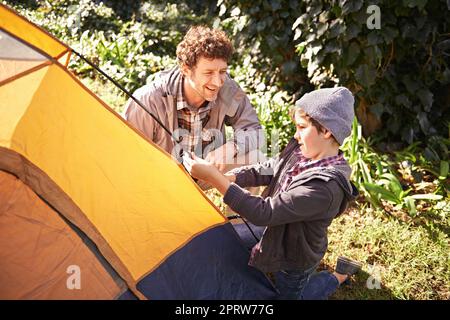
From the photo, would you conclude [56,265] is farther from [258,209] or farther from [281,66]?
[281,66]

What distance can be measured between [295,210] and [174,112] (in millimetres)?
950

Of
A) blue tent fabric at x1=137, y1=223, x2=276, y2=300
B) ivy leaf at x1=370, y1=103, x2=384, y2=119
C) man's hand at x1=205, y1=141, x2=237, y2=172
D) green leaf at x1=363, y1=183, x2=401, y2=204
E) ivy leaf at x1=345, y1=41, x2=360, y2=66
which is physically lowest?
green leaf at x1=363, y1=183, x2=401, y2=204

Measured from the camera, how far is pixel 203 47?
218cm

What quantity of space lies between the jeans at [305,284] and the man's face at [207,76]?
87 cm

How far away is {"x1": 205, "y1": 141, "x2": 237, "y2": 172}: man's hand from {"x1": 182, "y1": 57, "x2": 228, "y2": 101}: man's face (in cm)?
29

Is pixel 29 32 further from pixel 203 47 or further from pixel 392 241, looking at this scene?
pixel 392 241

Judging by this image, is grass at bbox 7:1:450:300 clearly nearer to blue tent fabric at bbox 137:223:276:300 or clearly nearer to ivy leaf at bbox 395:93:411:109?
ivy leaf at bbox 395:93:411:109

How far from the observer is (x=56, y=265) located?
179cm

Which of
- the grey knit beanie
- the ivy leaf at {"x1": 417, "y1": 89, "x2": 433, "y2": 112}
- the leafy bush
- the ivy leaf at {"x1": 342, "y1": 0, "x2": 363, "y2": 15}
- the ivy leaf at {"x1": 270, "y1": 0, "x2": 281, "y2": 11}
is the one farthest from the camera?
the ivy leaf at {"x1": 270, "y1": 0, "x2": 281, "y2": 11}

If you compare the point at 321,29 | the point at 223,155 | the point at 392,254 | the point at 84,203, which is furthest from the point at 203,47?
the point at 392,254

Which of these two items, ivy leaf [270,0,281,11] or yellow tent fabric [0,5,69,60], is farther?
ivy leaf [270,0,281,11]

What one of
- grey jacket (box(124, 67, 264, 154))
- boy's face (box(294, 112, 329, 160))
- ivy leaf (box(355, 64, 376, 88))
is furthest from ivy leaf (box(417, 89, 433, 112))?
boy's face (box(294, 112, 329, 160))

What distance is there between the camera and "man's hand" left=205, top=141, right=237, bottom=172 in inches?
96.7
